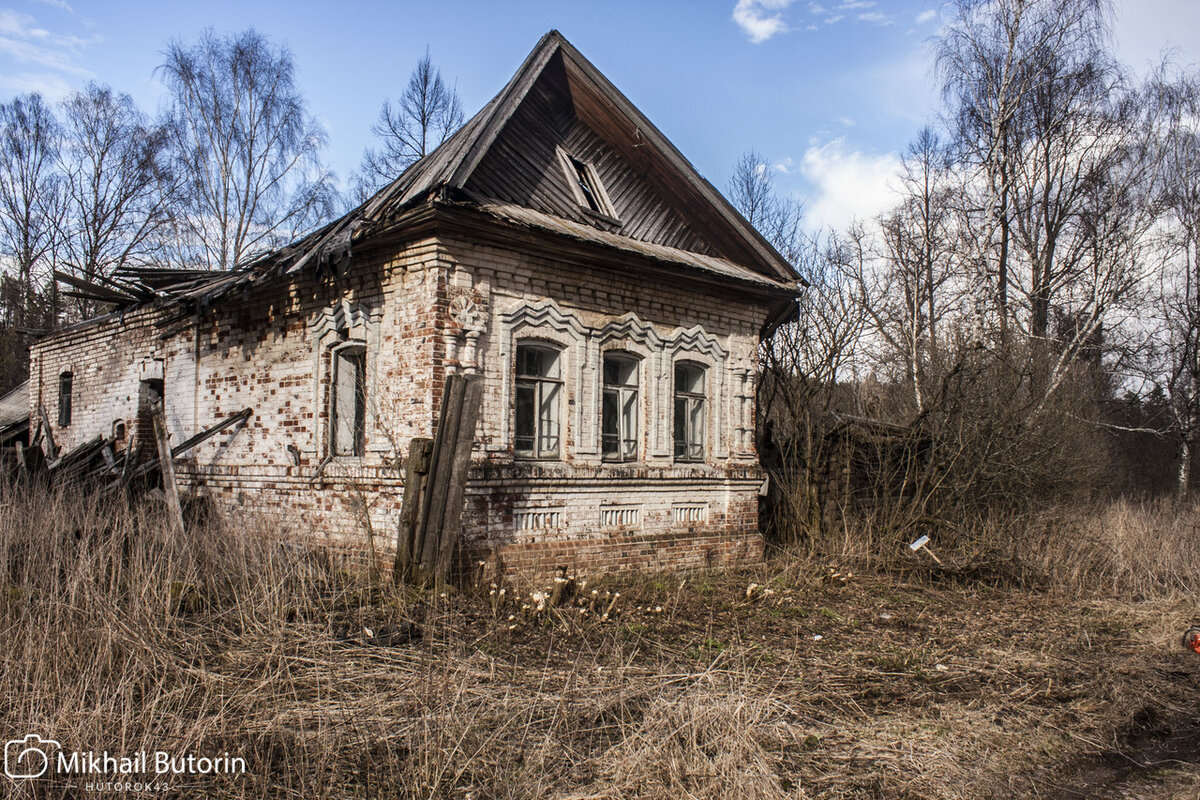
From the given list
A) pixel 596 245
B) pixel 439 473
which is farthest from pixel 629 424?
pixel 439 473

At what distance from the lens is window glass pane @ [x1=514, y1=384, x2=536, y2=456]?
31.4ft

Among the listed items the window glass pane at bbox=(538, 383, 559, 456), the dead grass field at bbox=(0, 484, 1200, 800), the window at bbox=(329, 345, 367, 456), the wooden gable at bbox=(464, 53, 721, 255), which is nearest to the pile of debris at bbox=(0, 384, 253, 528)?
the window at bbox=(329, 345, 367, 456)

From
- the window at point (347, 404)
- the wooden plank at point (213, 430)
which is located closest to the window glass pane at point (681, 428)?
the window at point (347, 404)

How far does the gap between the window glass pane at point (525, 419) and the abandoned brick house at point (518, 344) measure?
0.09 feet

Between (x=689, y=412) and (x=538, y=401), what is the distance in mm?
2689

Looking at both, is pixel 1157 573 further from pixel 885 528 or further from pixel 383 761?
pixel 383 761

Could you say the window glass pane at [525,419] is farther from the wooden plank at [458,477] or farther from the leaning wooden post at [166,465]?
the leaning wooden post at [166,465]

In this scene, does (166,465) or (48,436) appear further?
(48,436)

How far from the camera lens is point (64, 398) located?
1501cm

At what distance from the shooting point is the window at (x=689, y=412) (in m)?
11.4

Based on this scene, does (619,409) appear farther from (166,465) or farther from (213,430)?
(166,465)

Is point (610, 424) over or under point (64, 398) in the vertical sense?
under

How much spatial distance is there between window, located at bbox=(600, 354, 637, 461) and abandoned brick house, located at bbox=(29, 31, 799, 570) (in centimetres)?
3

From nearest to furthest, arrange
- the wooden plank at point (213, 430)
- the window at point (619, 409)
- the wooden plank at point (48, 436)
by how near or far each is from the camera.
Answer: the window at point (619, 409) → the wooden plank at point (213, 430) → the wooden plank at point (48, 436)
